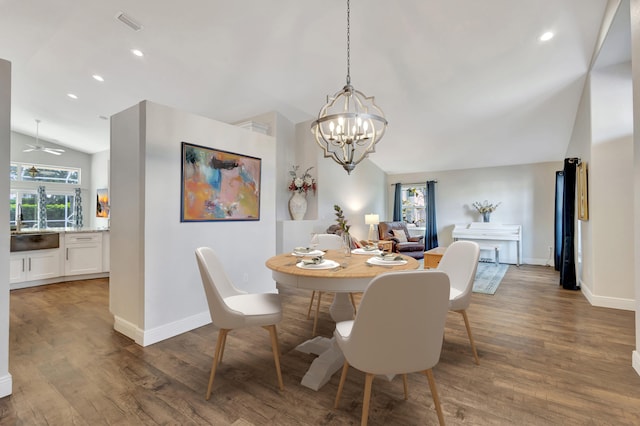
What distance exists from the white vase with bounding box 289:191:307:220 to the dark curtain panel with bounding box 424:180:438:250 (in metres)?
3.74

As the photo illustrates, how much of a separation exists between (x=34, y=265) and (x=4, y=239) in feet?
11.9

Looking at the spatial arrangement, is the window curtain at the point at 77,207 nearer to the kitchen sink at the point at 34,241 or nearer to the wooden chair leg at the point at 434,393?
the kitchen sink at the point at 34,241

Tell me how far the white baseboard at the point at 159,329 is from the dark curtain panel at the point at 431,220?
5883 mm

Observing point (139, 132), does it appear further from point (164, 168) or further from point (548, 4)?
point (548, 4)

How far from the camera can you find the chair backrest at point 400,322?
1200 mm

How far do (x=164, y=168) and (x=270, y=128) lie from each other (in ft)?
8.38

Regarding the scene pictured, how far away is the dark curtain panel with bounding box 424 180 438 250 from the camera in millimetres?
7293

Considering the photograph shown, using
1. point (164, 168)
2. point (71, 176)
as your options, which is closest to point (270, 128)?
point (164, 168)

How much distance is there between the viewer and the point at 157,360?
7.26 ft

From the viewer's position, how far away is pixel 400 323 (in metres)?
1.25

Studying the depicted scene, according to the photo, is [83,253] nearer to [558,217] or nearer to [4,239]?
[4,239]

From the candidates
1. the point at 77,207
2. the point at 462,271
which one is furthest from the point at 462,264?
the point at 77,207

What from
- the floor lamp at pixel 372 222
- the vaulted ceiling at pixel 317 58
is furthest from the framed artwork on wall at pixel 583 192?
the floor lamp at pixel 372 222

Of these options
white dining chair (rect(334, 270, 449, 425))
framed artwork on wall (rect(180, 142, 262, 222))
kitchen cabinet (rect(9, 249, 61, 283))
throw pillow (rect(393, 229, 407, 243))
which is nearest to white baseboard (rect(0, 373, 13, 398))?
framed artwork on wall (rect(180, 142, 262, 222))
